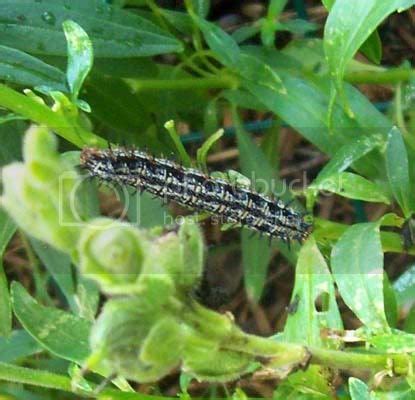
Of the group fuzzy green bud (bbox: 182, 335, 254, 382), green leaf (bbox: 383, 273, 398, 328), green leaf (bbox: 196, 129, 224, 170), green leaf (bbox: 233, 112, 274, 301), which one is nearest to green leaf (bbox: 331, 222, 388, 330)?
green leaf (bbox: 383, 273, 398, 328)

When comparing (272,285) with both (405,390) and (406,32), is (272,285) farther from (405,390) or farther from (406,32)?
(405,390)

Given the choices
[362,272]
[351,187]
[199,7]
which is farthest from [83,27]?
[362,272]

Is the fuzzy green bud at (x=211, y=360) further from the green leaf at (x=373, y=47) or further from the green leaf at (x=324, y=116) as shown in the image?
the green leaf at (x=373, y=47)

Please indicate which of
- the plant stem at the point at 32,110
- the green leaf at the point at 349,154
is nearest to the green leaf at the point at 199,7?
the green leaf at the point at 349,154

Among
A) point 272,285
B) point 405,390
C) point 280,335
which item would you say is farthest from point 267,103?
point 272,285

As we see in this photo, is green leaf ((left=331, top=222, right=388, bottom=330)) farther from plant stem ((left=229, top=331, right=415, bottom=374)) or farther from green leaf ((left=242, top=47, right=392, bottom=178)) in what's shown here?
green leaf ((left=242, top=47, right=392, bottom=178))

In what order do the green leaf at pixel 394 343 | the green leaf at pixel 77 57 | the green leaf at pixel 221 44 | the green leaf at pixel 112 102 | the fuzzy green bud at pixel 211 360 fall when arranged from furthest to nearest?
the green leaf at pixel 112 102, the green leaf at pixel 221 44, the green leaf at pixel 77 57, the green leaf at pixel 394 343, the fuzzy green bud at pixel 211 360
